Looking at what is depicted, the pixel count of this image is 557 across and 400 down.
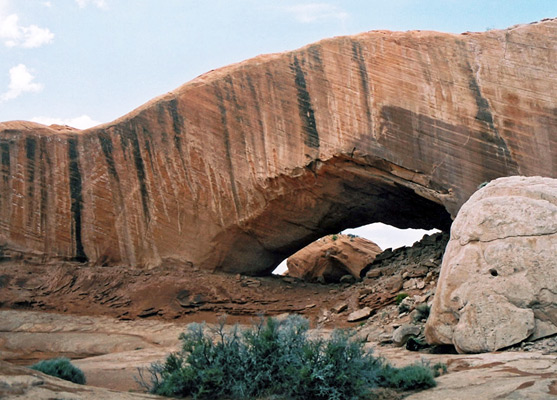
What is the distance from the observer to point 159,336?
13461 mm

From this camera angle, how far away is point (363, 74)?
1376cm

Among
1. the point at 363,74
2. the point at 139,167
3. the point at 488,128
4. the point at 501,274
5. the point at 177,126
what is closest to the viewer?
the point at 501,274

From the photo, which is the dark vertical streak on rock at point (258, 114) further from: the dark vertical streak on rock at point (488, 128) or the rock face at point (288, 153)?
the dark vertical streak on rock at point (488, 128)

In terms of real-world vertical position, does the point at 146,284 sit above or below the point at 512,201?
below

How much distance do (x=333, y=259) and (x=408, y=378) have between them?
15.4 metres

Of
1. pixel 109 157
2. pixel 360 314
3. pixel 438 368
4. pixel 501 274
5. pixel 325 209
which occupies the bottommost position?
pixel 360 314

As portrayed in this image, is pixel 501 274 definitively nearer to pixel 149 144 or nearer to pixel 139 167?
pixel 149 144

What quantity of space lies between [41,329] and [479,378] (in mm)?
11306

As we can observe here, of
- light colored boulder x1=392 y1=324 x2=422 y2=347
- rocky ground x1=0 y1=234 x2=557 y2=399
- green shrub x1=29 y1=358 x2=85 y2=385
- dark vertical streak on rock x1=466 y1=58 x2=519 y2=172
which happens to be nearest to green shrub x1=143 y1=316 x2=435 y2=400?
green shrub x1=29 y1=358 x2=85 y2=385

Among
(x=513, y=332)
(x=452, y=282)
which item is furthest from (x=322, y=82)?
(x=513, y=332)

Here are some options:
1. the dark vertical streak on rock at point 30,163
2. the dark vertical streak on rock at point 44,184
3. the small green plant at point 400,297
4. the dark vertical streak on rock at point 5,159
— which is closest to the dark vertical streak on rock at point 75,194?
the dark vertical streak on rock at point 44,184

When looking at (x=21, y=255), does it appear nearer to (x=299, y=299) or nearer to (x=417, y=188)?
(x=299, y=299)

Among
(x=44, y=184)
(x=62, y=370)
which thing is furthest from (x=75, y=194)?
(x=62, y=370)

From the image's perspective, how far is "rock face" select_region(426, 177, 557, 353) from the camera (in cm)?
785
